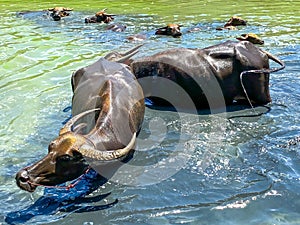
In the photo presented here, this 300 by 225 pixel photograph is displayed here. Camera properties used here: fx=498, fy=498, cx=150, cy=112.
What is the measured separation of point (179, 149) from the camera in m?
6.49

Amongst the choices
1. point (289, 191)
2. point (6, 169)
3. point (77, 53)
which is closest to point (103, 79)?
point (6, 169)

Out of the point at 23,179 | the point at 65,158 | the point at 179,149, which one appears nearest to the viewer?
the point at 23,179

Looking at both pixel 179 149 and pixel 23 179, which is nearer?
pixel 23 179

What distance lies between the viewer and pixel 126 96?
21.8 ft

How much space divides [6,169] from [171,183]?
2075 millimetres

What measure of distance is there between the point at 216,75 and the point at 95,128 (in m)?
2.97

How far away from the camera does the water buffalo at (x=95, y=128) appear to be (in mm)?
4918

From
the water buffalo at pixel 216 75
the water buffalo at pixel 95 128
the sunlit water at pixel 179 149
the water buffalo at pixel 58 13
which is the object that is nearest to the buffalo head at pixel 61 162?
the water buffalo at pixel 95 128

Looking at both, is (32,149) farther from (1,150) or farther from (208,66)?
(208,66)

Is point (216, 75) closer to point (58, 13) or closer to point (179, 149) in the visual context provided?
point (179, 149)

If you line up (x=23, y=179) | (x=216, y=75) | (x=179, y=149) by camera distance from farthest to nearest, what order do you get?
1. (x=216, y=75)
2. (x=179, y=149)
3. (x=23, y=179)

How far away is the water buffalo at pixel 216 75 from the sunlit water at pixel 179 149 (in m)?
0.37

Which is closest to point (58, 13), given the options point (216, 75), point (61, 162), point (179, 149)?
point (216, 75)

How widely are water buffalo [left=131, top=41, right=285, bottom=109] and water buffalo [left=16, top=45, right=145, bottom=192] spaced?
2.69 feet
